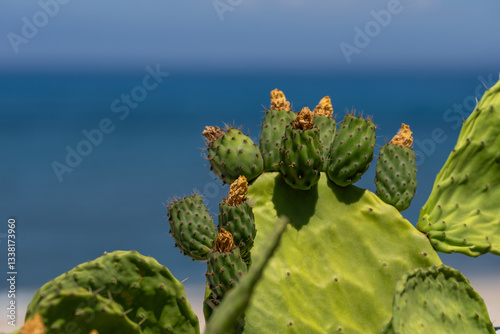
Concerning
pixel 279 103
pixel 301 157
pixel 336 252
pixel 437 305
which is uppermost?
pixel 279 103

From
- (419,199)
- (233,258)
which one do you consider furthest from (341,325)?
(419,199)

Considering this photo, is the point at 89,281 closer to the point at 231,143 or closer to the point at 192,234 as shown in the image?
the point at 192,234

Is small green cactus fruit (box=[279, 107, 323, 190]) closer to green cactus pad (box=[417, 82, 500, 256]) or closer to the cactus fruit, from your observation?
green cactus pad (box=[417, 82, 500, 256])

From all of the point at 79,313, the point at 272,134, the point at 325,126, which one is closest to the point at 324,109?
the point at 325,126

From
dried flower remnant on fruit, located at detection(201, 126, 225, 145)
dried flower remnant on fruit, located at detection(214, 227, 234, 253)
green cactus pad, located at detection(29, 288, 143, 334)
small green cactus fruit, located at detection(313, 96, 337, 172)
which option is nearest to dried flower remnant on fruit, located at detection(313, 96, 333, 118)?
small green cactus fruit, located at detection(313, 96, 337, 172)

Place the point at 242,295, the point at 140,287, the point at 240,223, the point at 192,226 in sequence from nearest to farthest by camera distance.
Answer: the point at 242,295 < the point at 140,287 < the point at 240,223 < the point at 192,226

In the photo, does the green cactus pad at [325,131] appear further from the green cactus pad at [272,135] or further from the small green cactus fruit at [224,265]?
the small green cactus fruit at [224,265]

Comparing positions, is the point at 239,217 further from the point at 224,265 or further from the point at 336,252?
the point at 336,252
